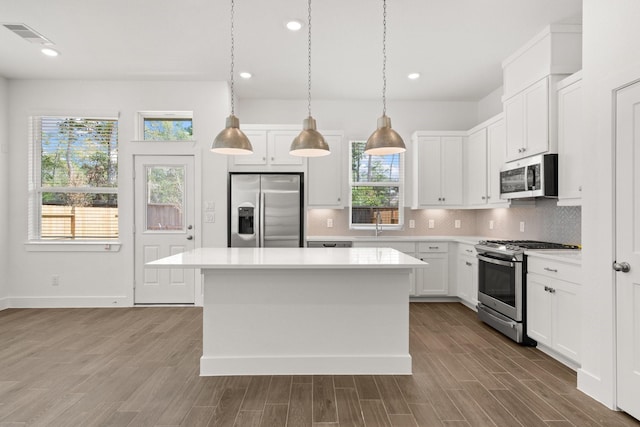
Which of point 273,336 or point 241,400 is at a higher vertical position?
point 273,336

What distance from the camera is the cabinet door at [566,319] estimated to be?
278cm

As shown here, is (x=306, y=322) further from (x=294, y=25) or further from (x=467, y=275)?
(x=467, y=275)

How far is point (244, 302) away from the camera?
2.78 metres

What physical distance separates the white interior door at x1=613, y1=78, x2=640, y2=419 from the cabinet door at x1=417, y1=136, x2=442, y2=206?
2995 mm

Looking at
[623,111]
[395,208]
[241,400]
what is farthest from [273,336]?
[395,208]

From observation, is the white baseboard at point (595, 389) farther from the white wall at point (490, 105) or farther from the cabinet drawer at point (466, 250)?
the white wall at point (490, 105)

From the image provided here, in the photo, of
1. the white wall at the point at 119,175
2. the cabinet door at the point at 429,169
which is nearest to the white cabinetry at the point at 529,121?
the cabinet door at the point at 429,169

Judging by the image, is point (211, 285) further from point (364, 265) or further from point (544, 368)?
point (544, 368)

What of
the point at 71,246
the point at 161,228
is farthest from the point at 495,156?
the point at 71,246

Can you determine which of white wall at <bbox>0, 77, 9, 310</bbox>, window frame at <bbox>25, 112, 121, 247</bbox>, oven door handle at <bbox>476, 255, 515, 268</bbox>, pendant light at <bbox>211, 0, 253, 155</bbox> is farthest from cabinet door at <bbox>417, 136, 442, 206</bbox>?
white wall at <bbox>0, 77, 9, 310</bbox>

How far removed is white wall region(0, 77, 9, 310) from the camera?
470 cm

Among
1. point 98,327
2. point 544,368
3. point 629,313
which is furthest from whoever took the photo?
point 98,327

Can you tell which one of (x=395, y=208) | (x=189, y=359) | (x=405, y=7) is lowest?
(x=189, y=359)

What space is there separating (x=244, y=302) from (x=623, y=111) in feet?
9.22
